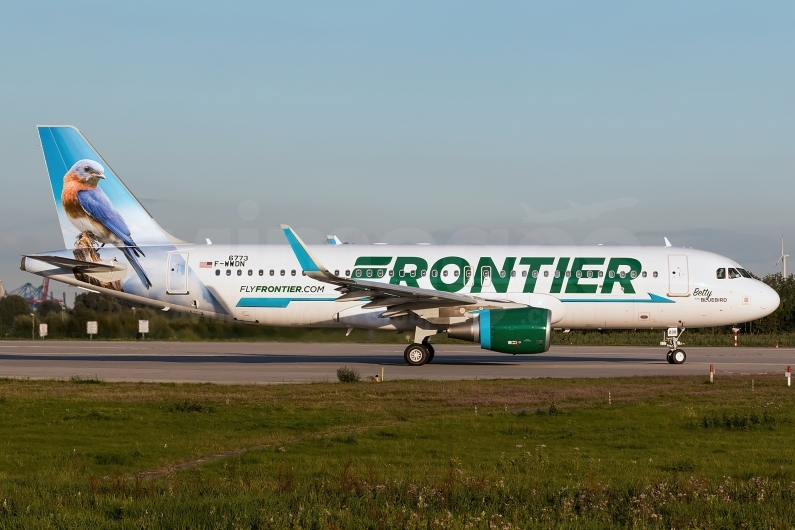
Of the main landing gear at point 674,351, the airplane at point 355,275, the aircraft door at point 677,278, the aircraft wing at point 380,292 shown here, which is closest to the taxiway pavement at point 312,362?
the main landing gear at point 674,351

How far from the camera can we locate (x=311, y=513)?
7148 mm

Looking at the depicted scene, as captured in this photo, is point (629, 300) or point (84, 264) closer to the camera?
point (84, 264)

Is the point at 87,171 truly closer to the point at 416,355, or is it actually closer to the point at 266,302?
the point at 266,302

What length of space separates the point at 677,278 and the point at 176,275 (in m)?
16.4

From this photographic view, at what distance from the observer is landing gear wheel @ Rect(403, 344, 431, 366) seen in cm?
2783

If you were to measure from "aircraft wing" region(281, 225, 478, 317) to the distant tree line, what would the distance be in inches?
151

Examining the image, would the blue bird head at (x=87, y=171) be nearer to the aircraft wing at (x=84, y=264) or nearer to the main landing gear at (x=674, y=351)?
the aircraft wing at (x=84, y=264)

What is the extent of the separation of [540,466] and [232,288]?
66.0ft

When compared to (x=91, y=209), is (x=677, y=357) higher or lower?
lower

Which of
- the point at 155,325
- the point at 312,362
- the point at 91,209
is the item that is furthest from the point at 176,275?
the point at 155,325

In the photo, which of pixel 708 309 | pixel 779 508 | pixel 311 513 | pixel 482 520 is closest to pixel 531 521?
pixel 482 520

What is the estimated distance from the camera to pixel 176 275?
28.7 m

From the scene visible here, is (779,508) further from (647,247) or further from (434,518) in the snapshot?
(647,247)

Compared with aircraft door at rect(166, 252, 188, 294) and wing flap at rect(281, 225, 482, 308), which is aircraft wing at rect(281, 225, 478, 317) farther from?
aircraft door at rect(166, 252, 188, 294)
